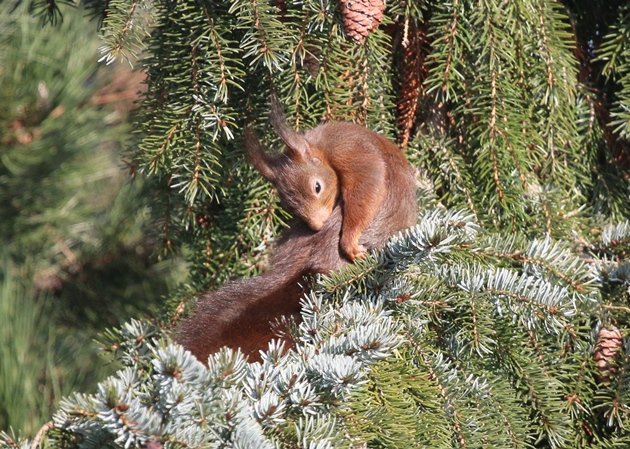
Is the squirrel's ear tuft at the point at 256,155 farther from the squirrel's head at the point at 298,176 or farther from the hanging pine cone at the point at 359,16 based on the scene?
the hanging pine cone at the point at 359,16

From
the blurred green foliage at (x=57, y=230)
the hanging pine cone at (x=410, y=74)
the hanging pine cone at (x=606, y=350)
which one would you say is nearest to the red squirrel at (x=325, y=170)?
the hanging pine cone at (x=410, y=74)

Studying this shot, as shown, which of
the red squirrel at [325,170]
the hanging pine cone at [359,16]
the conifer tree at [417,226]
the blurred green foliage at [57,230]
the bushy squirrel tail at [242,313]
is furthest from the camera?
the blurred green foliage at [57,230]

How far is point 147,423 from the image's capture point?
87 cm

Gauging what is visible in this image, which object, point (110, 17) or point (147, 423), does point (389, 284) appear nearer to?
point (147, 423)

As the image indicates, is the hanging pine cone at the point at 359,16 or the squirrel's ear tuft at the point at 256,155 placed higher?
the hanging pine cone at the point at 359,16

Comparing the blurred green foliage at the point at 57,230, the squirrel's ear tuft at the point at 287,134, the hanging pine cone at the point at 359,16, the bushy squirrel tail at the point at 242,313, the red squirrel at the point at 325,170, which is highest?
the hanging pine cone at the point at 359,16

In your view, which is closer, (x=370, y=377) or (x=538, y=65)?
(x=370, y=377)

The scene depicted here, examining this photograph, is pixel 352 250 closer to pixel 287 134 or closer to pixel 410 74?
pixel 287 134

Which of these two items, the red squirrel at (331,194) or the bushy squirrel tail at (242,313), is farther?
the red squirrel at (331,194)

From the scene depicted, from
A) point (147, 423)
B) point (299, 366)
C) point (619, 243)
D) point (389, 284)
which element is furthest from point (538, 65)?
point (147, 423)

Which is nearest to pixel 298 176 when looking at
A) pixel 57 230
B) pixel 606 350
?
pixel 606 350

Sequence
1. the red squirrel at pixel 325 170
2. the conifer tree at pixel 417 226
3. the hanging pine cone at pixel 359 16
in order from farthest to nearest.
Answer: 1. the red squirrel at pixel 325 170
2. the hanging pine cone at pixel 359 16
3. the conifer tree at pixel 417 226

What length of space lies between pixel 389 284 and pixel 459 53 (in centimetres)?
50

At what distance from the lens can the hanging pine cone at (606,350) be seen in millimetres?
1412
